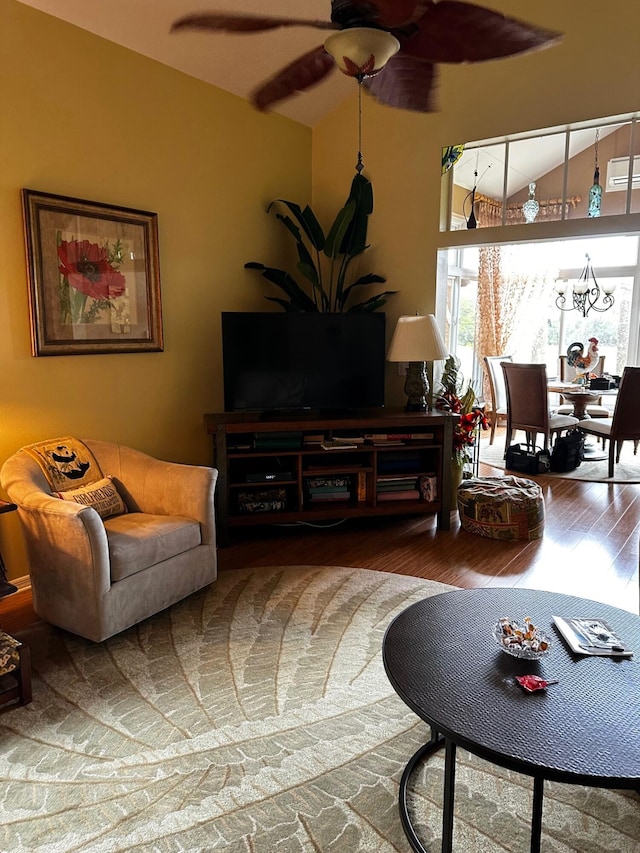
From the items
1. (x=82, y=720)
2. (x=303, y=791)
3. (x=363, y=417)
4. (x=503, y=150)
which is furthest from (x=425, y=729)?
(x=503, y=150)

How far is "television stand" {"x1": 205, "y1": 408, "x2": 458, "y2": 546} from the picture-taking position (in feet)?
12.6

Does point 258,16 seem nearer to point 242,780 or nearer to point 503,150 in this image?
point 242,780

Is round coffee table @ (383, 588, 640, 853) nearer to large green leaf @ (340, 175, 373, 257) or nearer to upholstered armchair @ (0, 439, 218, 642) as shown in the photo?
upholstered armchair @ (0, 439, 218, 642)

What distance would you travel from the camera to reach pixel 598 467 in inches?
231

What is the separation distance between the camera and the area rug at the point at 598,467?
5.46m

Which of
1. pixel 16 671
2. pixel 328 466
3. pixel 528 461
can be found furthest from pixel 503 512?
pixel 16 671

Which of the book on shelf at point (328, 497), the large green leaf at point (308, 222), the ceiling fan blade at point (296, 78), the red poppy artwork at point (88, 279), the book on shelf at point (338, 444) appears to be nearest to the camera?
the ceiling fan blade at point (296, 78)

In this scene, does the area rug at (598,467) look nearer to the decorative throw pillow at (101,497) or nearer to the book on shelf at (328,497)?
the book on shelf at (328,497)

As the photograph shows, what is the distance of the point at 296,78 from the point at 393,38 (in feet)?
2.18

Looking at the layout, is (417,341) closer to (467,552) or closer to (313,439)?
(313,439)

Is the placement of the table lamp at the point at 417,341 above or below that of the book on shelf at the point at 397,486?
above

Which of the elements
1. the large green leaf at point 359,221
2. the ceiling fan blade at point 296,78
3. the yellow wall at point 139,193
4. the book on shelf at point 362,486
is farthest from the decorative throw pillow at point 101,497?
the large green leaf at point 359,221

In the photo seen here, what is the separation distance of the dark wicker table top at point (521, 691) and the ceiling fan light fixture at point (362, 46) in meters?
1.73

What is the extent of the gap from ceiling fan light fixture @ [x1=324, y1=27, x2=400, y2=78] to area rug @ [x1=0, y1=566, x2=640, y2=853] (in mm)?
2158
